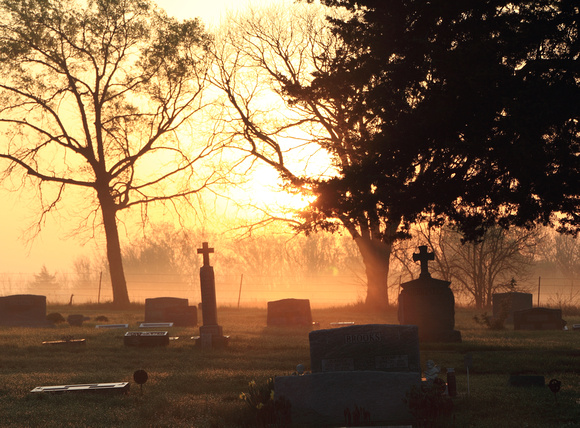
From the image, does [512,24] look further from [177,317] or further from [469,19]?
[177,317]

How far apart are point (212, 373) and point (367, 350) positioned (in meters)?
4.45

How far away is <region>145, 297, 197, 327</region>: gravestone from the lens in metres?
27.3

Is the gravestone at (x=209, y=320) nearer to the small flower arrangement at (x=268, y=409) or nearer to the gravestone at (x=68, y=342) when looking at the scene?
the gravestone at (x=68, y=342)

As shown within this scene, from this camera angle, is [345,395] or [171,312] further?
[171,312]

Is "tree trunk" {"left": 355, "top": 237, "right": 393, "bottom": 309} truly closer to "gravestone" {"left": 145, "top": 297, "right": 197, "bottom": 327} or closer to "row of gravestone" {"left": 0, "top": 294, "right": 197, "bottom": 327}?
"gravestone" {"left": 145, "top": 297, "right": 197, "bottom": 327}

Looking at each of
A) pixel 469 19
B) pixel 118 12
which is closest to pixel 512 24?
pixel 469 19

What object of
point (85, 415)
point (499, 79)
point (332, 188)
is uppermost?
point (499, 79)

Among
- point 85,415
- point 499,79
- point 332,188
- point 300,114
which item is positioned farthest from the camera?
point 300,114

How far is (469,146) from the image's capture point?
14125 mm

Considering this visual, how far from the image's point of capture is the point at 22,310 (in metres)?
26.6

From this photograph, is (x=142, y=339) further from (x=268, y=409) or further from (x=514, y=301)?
(x=514, y=301)

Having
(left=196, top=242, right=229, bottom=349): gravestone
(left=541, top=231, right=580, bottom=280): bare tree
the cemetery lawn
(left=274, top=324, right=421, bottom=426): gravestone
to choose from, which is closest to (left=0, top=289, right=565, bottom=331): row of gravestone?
the cemetery lawn

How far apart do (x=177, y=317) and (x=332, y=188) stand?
1266 centimetres

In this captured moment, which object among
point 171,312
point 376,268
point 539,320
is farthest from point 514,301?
point 171,312
